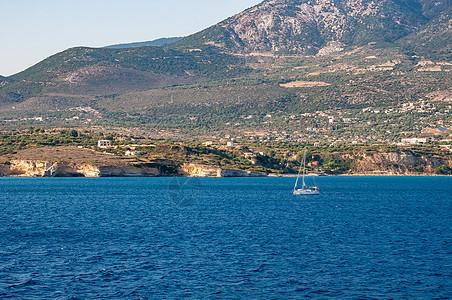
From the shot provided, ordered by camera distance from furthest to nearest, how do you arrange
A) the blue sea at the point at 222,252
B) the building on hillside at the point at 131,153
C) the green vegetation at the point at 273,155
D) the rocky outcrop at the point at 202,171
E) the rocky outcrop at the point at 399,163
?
the rocky outcrop at the point at 399,163, the green vegetation at the point at 273,155, the building on hillside at the point at 131,153, the rocky outcrop at the point at 202,171, the blue sea at the point at 222,252

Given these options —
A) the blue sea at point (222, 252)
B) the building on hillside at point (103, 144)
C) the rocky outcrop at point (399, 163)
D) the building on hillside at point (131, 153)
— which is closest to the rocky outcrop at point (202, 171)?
the building on hillside at point (131, 153)

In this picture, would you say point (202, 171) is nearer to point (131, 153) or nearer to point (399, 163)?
point (131, 153)

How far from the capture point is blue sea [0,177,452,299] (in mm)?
32188

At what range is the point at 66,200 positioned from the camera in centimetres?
8656

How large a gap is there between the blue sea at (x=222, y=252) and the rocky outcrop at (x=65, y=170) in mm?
69340

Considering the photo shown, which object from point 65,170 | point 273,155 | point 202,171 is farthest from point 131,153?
point 273,155

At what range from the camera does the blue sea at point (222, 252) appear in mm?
32188

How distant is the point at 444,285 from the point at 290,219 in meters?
31.6

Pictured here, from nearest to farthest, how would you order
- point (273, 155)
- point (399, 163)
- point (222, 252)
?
point (222, 252), point (399, 163), point (273, 155)

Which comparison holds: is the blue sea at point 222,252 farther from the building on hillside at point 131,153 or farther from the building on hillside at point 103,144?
the building on hillside at point 103,144

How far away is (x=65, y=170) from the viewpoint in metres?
148

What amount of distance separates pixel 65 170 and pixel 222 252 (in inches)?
4455

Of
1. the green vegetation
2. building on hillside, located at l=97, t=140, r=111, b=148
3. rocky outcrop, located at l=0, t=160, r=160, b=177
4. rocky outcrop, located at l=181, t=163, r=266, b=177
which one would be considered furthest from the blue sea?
building on hillside, located at l=97, t=140, r=111, b=148

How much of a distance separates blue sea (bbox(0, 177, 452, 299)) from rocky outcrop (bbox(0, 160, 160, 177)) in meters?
69.3
